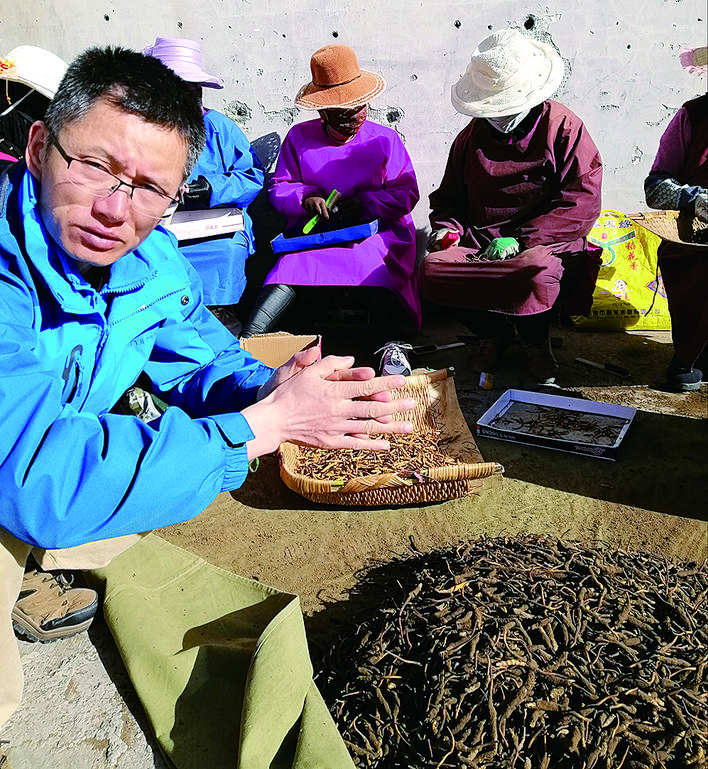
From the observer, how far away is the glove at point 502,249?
4.03m

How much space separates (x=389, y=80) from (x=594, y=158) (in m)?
1.70

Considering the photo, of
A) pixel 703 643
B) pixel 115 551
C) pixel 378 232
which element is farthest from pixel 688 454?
pixel 115 551

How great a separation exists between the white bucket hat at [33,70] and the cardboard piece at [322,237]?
5.26 ft

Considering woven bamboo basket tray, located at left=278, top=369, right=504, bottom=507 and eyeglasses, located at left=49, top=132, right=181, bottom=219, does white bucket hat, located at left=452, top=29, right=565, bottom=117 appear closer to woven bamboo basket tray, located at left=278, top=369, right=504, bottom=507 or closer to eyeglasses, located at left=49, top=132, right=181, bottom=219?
woven bamboo basket tray, located at left=278, top=369, right=504, bottom=507

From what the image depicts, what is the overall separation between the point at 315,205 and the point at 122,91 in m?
3.07

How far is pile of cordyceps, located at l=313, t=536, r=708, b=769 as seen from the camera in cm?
163

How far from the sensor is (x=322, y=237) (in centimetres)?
452

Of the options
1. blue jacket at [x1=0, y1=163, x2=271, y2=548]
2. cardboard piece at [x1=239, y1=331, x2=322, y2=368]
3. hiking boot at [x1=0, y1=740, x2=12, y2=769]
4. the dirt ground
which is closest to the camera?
blue jacket at [x1=0, y1=163, x2=271, y2=548]

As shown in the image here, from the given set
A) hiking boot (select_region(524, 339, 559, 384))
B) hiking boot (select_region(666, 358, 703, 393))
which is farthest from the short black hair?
hiking boot (select_region(666, 358, 703, 393))

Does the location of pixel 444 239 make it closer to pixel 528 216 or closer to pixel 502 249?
pixel 502 249

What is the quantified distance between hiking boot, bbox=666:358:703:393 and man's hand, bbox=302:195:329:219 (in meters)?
2.37

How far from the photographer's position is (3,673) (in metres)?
1.72

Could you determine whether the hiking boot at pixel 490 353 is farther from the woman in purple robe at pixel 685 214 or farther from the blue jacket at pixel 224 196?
the blue jacket at pixel 224 196

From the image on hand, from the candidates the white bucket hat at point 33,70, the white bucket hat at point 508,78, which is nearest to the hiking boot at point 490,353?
the white bucket hat at point 508,78
